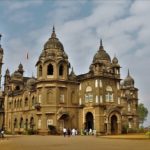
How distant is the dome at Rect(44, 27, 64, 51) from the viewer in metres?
59.4

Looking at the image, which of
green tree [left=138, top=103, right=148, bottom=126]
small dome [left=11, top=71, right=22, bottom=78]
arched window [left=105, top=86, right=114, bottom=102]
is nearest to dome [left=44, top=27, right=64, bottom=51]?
arched window [left=105, top=86, right=114, bottom=102]

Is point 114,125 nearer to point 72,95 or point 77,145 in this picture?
point 72,95

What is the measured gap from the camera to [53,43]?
196ft

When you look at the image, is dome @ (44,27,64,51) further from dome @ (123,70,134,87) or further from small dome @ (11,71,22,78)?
dome @ (123,70,134,87)

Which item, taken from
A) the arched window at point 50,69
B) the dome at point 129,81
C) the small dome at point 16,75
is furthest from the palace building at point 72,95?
the dome at point 129,81

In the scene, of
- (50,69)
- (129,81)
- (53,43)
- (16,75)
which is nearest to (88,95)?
(50,69)

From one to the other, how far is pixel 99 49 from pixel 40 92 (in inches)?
631

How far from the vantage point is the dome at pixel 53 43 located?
59.4m

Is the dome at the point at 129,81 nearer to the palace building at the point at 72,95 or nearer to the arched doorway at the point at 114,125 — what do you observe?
the palace building at the point at 72,95

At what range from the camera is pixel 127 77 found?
90312 millimetres

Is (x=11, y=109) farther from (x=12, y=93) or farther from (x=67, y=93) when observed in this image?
(x=67, y=93)

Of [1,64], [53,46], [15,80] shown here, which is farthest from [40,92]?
[15,80]

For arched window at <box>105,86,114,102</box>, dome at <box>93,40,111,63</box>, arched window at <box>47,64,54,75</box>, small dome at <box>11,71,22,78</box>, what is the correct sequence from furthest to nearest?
1. small dome at <box>11,71,22,78</box>
2. dome at <box>93,40,111,63</box>
3. arched window at <box>105,86,114,102</box>
4. arched window at <box>47,64,54,75</box>

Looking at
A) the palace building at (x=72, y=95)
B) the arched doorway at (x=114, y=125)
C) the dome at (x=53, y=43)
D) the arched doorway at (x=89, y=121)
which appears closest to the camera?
the palace building at (x=72, y=95)
